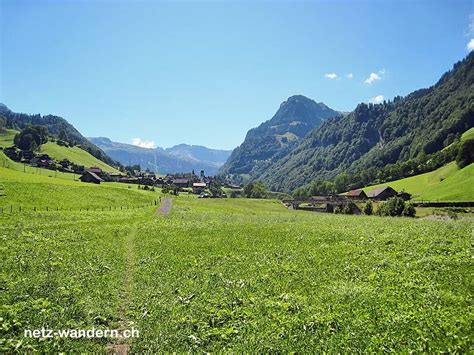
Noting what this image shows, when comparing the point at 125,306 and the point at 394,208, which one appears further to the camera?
the point at 394,208

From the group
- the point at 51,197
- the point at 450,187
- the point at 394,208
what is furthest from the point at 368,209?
the point at 51,197

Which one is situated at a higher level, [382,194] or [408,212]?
[382,194]

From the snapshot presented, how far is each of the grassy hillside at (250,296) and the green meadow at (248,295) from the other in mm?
51

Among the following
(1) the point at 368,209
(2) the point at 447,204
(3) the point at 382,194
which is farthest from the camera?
(3) the point at 382,194

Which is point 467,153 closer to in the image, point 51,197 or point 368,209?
point 368,209

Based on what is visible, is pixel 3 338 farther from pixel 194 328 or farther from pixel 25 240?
pixel 25 240

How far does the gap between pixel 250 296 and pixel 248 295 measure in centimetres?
16

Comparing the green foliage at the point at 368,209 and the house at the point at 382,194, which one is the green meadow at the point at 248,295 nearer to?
the green foliage at the point at 368,209

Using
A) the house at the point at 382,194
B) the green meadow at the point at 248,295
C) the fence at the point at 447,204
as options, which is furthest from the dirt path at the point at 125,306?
the house at the point at 382,194

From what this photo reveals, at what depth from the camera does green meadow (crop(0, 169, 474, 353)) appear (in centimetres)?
1109

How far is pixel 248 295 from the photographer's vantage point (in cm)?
1580

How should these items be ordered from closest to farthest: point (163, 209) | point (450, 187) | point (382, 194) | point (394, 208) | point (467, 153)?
point (163, 209) → point (394, 208) → point (450, 187) → point (382, 194) → point (467, 153)

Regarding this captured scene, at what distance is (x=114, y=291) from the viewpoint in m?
17.2

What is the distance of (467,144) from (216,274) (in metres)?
203
